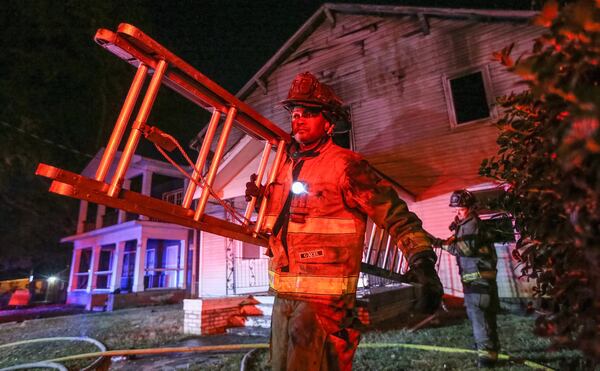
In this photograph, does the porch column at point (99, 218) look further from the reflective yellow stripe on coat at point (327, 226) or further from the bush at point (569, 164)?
the bush at point (569, 164)

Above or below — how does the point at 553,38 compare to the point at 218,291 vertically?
above

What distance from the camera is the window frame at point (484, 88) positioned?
1024cm

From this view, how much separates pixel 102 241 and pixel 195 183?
18.8 metres

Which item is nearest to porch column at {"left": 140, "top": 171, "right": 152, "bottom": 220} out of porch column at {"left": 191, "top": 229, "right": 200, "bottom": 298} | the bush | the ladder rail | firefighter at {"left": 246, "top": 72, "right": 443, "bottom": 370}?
porch column at {"left": 191, "top": 229, "right": 200, "bottom": 298}

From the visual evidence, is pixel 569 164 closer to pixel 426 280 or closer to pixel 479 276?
pixel 426 280

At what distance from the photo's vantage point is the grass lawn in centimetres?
437

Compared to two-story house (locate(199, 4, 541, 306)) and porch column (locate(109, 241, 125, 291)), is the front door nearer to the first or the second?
porch column (locate(109, 241, 125, 291))

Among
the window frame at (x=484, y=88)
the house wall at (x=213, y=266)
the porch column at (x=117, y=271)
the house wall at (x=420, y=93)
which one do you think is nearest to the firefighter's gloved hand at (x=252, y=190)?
the house wall at (x=420, y=93)

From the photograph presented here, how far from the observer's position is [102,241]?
58.3ft

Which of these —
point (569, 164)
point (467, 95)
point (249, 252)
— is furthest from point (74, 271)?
point (569, 164)

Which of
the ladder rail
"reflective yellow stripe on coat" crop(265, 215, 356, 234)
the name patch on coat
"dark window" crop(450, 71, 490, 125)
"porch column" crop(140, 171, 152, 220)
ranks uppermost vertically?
"dark window" crop(450, 71, 490, 125)

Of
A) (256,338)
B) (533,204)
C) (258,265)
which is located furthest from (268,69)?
(533,204)

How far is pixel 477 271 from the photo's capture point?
15.4ft

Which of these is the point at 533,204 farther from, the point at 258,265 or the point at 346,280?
the point at 258,265
